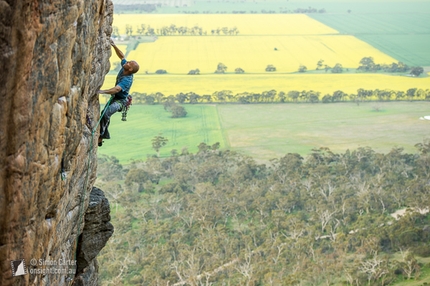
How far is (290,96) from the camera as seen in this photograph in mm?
63344

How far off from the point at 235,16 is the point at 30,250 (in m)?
98.5

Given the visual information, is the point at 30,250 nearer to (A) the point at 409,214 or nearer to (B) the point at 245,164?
(A) the point at 409,214

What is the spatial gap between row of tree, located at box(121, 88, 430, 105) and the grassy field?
991 mm

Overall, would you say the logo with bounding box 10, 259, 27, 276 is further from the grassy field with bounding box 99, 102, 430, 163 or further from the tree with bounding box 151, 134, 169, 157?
the tree with bounding box 151, 134, 169, 157

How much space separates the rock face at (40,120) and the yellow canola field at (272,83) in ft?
185

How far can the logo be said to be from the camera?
215 inches

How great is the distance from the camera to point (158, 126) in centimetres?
5534

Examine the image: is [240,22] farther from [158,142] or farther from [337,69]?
[158,142]

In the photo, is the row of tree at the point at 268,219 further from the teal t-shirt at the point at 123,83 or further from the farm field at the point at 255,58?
the farm field at the point at 255,58

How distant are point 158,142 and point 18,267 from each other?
143ft

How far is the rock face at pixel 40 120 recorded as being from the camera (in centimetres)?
496

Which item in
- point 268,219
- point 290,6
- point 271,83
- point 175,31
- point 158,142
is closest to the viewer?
point 268,219

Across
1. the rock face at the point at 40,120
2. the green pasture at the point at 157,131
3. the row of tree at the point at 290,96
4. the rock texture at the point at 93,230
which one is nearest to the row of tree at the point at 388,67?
the row of tree at the point at 290,96

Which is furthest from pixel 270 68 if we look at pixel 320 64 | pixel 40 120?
pixel 40 120
